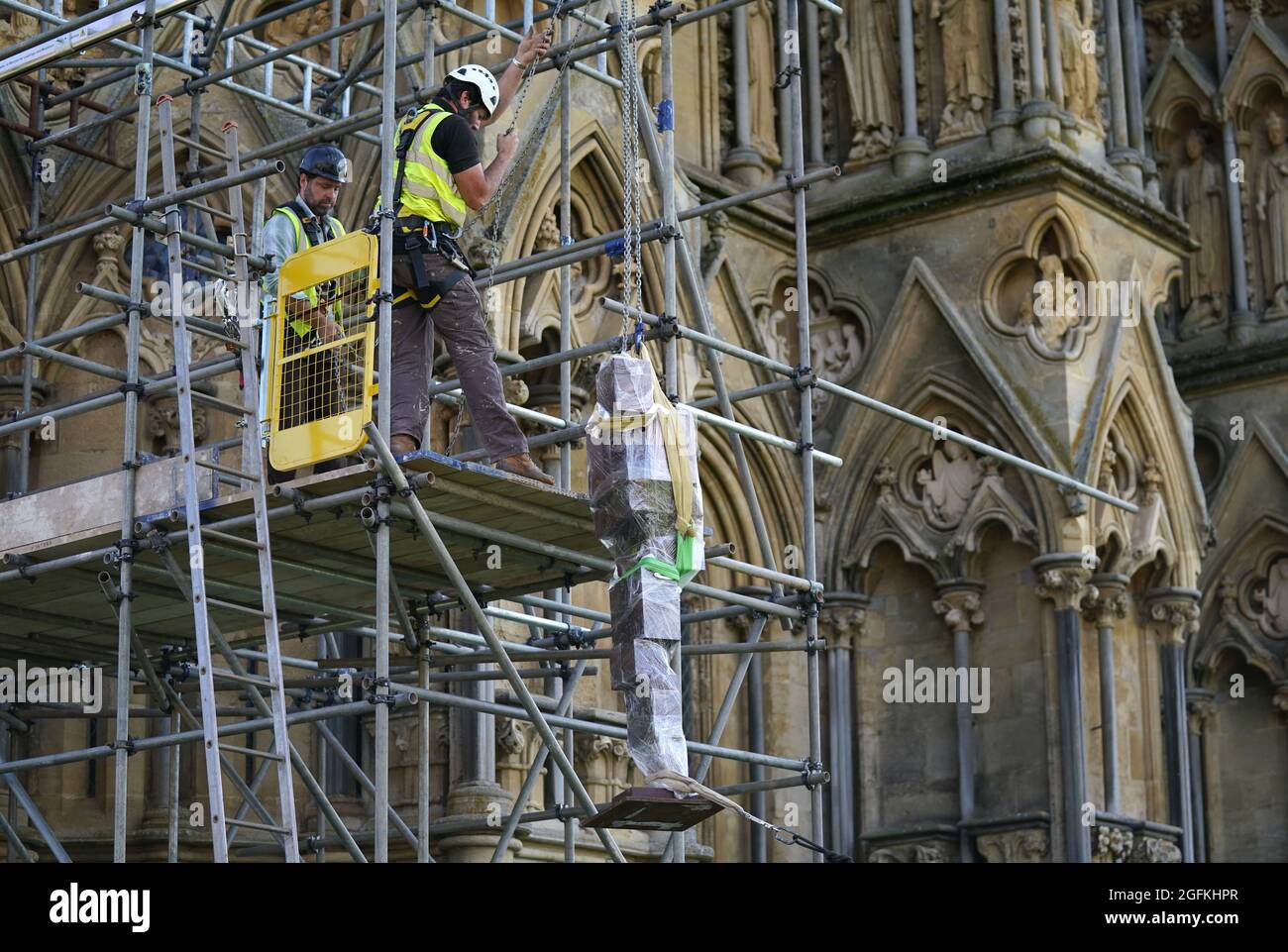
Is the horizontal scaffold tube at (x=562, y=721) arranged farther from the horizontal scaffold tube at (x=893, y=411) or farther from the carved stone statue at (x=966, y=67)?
the carved stone statue at (x=966, y=67)

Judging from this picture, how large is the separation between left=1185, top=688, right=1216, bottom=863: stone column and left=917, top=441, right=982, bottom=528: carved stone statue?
10.2 feet

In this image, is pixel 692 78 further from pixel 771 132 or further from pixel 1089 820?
pixel 1089 820

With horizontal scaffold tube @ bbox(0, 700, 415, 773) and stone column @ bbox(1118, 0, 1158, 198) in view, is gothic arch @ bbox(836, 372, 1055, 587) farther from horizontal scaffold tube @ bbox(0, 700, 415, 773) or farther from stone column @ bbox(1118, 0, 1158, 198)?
horizontal scaffold tube @ bbox(0, 700, 415, 773)

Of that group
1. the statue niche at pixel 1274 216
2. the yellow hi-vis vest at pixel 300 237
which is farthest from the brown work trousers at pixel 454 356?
the statue niche at pixel 1274 216

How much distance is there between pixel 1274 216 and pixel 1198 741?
4140 mm

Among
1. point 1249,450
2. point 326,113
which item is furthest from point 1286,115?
point 326,113

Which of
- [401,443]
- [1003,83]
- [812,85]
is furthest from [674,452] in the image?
[812,85]

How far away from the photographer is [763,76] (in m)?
21.3

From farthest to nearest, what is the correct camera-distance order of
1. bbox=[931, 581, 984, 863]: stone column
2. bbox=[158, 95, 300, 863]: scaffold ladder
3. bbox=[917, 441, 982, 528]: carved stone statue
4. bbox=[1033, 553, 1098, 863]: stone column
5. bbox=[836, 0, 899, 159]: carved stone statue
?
bbox=[836, 0, 899, 159]: carved stone statue
bbox=[917, 441, 982, 528]: carved stone statue
bbox=[931, 581, 984, 863]: stone column
bbox=[1033, 553, 1098, 863]: stone column
bbox=[158, 95, 300, 863]: scaffold ladder

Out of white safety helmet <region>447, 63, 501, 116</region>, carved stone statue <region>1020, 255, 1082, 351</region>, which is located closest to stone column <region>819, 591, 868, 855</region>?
carved stone statue <region>1020, 255, 1082, 351</region>

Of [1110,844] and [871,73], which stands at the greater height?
[871,73]

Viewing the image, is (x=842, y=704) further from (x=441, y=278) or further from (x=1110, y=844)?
(x=441, y=278)

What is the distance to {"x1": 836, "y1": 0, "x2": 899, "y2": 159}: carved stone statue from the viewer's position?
68.6 feet

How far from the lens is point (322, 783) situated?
1717 cm
